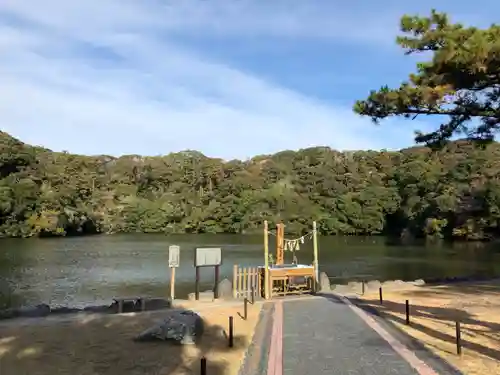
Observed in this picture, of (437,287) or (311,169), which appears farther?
(311,169)

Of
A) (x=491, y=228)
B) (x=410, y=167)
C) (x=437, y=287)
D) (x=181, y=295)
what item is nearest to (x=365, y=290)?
(x=437, y=287)

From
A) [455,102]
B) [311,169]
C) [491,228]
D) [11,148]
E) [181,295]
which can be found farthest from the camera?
[311,169]

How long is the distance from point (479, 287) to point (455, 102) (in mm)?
10379

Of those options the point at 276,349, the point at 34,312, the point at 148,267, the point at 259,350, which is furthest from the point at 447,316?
the point at 148,267

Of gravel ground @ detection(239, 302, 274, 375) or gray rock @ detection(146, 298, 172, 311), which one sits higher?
gravel ground @ detection(239, 302, 274, 375)

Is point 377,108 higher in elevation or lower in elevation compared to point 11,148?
lower

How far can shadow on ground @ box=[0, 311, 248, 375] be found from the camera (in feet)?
25.6

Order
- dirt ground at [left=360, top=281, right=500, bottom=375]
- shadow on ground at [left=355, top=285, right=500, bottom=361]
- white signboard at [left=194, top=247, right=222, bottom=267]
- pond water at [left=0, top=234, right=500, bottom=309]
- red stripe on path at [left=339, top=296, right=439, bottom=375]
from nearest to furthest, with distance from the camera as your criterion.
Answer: red stripe on path at [left=339, top=296, right=439, bottom=375], dirt ground at [left=360, top=281, right=500, bottom=375], shadow on ground at [left=355, top=285, right=500, bottom=361], white signboard at [left=194, top=247, right=222, bottom=267], pond water at [left=0, top=234, right=500, bottom=309]

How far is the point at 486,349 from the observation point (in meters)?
8.38

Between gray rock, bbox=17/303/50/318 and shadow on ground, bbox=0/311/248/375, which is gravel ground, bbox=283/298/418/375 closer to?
shadow on ground, bbox=0/311/248/375

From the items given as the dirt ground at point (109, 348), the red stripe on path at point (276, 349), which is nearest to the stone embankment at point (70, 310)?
the dirt ground at point (109, 348)

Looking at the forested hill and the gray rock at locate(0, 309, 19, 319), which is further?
the forested hill

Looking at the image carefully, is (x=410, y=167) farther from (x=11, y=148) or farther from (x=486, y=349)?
(x=486, y=349)

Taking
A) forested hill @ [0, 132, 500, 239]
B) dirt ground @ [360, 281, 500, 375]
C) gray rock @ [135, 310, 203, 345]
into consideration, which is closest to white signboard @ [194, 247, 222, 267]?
dirt ground @ [360, 281, 500, 375]
